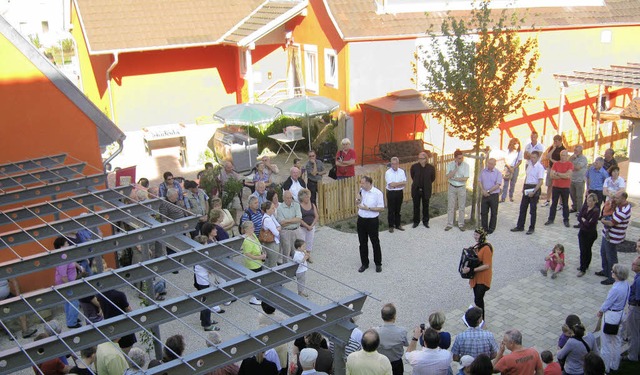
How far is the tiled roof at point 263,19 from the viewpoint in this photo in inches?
864

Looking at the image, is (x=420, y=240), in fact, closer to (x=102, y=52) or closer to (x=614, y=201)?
A: (x=614, y=201)

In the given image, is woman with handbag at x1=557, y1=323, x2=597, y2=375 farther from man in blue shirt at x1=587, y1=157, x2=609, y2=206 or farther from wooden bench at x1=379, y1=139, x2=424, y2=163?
wooden bench at x1=379, y1=139, x2=424, y2=163

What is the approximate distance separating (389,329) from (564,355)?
2.10 meters

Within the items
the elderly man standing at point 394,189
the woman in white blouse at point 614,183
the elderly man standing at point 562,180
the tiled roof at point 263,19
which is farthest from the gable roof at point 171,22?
the woman in white blouse at point 614,183

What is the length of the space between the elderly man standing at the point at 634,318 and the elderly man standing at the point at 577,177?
573 cm

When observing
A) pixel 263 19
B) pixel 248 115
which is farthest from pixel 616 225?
pixel 263 19

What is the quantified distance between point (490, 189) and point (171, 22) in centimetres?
1488

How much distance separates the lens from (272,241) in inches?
432

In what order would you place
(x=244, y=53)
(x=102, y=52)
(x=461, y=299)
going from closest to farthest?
(x=461, y=299) < (x=102, y=52) < (x=244, y=53)

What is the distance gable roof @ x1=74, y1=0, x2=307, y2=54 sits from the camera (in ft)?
72.4

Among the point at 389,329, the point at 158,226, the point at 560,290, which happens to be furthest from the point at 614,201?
the point at 158,226

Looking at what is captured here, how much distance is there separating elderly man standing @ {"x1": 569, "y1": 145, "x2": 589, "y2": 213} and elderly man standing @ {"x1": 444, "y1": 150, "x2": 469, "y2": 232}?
2.48 m

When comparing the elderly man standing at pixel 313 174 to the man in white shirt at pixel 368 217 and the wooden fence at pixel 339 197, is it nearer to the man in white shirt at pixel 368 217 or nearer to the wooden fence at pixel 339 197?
the wooden fence at pixel 339 197

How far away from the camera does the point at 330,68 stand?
2050cm
